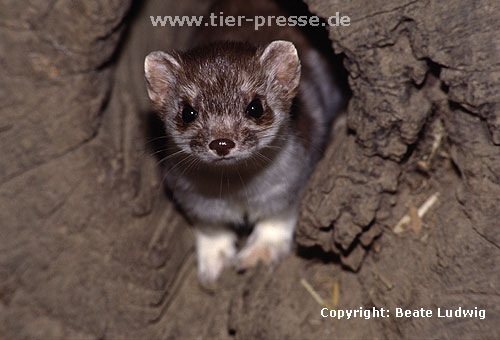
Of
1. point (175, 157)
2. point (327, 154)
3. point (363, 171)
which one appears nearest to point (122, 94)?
point (175, 157)

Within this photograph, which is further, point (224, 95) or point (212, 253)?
point (212, 253)

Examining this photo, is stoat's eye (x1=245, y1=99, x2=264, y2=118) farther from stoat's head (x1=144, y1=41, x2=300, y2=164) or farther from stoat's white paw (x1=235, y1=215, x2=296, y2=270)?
stoat's white paw (x1=235, y1=215, x2=296, y2=270)

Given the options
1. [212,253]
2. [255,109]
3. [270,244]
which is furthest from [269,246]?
[255,109]

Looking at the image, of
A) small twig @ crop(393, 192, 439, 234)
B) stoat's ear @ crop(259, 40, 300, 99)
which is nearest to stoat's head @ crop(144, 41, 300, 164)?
stoat's ear @ crop(259, 40, 300, 99)

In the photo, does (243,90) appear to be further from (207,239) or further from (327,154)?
(207,239)

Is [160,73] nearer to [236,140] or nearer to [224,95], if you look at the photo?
[224,95]

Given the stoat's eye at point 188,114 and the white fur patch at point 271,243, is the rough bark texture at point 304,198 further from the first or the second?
the stoat's eye at point 188,114
